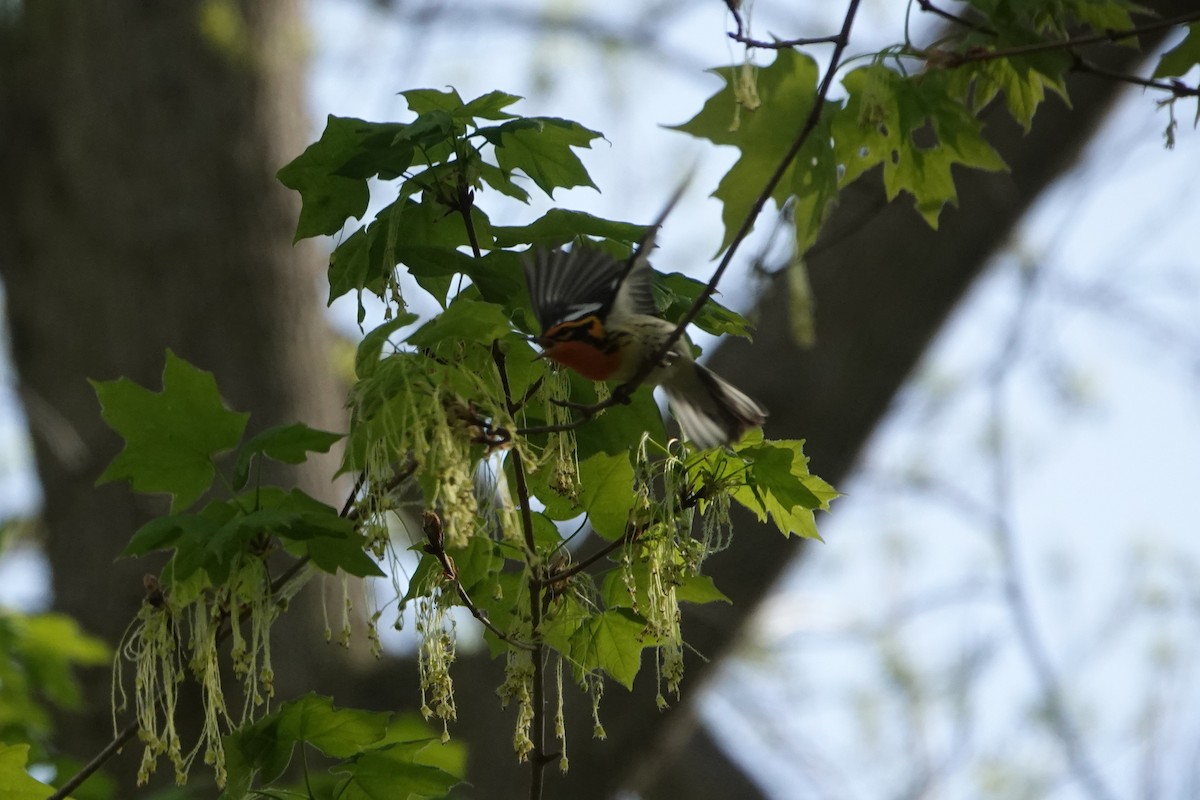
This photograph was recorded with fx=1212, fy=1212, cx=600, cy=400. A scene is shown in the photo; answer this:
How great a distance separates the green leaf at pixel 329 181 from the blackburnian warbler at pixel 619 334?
288mm

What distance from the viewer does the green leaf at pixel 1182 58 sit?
7.13ft

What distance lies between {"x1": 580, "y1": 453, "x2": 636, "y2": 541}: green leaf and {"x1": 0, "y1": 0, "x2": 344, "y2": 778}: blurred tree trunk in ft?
8.55

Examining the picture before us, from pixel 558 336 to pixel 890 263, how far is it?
2.42m

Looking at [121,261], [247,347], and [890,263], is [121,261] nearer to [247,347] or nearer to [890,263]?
[247,347]

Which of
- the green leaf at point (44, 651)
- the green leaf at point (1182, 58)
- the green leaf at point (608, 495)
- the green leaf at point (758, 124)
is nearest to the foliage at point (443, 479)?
the green leaf at point (608, 495)

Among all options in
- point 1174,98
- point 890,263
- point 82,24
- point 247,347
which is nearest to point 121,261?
point 247,347

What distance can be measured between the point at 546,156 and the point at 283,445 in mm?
574

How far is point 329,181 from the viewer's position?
69.9 inches

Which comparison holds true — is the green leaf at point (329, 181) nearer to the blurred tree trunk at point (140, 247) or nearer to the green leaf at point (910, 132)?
the green leaf at point (910, 132)

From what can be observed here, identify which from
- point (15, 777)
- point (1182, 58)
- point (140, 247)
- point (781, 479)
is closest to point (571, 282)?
point (781, 479)

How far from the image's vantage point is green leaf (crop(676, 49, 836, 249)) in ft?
7.55

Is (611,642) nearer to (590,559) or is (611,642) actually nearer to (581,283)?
(590,559)

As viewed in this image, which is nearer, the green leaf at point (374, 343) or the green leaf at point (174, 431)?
the green leaf at point (374, 343)

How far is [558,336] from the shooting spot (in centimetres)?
174
